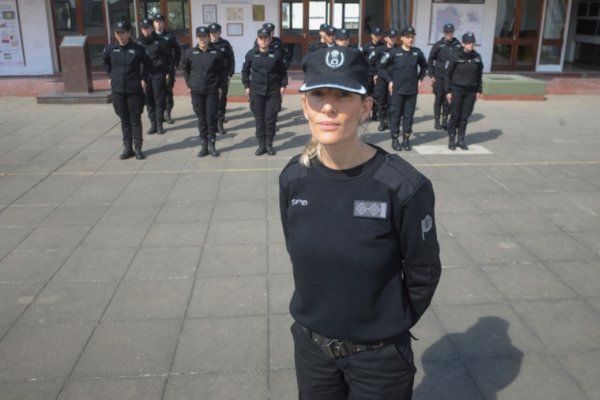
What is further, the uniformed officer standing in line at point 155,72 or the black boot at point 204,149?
the uniformed officer standing in line at point 155,72

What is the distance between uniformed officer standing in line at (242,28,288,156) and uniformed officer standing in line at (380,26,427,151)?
1.84 metres

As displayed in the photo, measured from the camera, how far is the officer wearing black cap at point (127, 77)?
332 inches

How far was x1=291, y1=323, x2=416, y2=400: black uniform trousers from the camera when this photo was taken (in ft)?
6.86

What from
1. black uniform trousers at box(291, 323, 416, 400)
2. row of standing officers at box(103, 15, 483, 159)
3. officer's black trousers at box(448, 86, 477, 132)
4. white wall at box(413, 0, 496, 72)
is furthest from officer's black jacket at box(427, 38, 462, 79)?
black uniform trousers at box(291, 323, 416, 400)

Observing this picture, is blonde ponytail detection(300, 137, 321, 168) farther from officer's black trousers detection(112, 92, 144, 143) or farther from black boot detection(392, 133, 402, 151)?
black boot detection(392, 133, 402, 151)

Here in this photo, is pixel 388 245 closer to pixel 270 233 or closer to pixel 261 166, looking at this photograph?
pixel 270 233

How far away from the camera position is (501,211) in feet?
21.4

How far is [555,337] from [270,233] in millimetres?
2973

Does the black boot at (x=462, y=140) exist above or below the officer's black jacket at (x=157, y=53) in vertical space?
below

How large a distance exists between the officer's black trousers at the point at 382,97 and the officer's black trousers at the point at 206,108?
3.64 meters

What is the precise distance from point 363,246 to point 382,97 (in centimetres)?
940

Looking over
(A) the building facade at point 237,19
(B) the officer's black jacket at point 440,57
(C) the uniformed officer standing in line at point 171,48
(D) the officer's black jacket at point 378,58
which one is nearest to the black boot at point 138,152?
(C) the uniformed officer standing in line at point 171,48

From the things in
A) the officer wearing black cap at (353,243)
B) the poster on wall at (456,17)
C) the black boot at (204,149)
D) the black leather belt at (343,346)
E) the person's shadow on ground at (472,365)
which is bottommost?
the person's shadow on ground at (472,365)

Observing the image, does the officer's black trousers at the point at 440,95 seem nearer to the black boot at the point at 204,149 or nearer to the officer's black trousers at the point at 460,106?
the officer's black trousers at the point at 460,106
